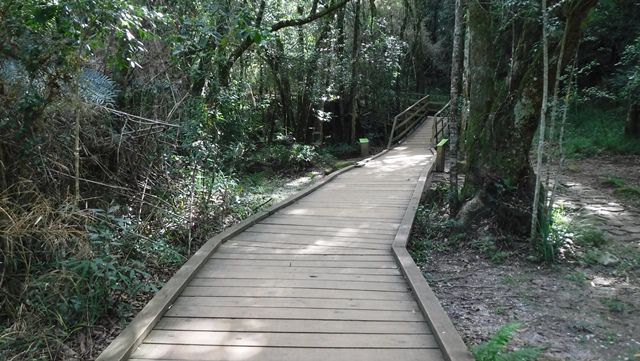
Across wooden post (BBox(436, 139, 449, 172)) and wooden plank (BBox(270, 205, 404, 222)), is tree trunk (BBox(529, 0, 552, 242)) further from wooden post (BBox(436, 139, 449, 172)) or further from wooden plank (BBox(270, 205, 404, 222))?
wooden post (BBox(436, 139, 449, 172))

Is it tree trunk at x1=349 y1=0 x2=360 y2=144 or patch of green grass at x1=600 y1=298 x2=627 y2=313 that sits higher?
tree trunk at x1=349 y1=0 x2=360 y2=144

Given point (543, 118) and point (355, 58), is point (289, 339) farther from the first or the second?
point (355, 58)

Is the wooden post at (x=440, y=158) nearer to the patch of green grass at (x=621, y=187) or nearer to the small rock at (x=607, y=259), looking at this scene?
the patch of green grass at (x=621, y=187)

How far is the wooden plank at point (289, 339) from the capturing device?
320 centimetres

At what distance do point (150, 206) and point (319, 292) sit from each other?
2.78m

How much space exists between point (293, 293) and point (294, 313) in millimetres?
396

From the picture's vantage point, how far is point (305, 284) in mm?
4270

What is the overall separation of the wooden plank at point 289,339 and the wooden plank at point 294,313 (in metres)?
0.26

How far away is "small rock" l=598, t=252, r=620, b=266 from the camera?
5536 millimetres

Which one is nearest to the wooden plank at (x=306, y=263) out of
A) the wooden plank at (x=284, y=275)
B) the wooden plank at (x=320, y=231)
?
the wooden plank at (x=284, y=275)

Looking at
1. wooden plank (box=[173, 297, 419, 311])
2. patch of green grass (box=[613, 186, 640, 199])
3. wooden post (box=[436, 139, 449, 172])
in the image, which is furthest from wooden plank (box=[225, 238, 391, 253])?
wooden post (box=[436, 139, 449, 172])

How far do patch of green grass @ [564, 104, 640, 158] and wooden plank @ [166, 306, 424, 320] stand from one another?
9.53m

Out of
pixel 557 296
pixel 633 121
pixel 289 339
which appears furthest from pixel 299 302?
pixel 633 121

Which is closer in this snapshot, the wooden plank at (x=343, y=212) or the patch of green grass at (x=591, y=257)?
the patch of green grass at (x=591, y=257)
